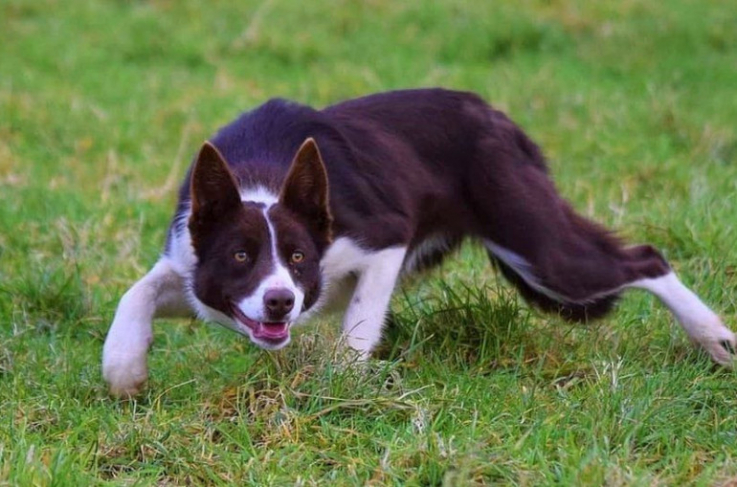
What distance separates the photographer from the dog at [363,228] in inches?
197

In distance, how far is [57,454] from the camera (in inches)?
172

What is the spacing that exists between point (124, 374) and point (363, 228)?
38.9 inches

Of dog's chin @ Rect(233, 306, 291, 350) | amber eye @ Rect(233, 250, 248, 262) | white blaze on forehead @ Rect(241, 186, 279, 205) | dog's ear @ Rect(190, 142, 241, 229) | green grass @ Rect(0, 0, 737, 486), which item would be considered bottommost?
green grass @ Rect(0, 0, 737, 486)

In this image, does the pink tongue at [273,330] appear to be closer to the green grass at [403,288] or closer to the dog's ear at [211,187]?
the green grass at [403,288]

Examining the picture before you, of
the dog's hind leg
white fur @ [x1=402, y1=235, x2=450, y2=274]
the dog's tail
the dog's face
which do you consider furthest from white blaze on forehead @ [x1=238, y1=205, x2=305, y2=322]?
the dog's tail

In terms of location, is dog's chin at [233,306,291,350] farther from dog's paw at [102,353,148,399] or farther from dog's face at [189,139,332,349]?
dog's paw at [102,353,148,399]

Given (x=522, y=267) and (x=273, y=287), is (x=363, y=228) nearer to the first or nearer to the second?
(x=273, y=287)

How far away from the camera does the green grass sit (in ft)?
15.1

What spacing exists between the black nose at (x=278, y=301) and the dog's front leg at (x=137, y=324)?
68 centimetres

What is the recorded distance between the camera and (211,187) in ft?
16.4

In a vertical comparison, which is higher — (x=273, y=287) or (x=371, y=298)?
(x=273, y=287)

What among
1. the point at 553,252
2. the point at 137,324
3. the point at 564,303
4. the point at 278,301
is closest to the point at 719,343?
the point at 564,303

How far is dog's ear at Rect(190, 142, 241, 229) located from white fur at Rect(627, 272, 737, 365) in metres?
1.75

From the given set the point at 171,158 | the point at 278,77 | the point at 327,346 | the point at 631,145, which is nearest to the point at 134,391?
the point at 327,346
